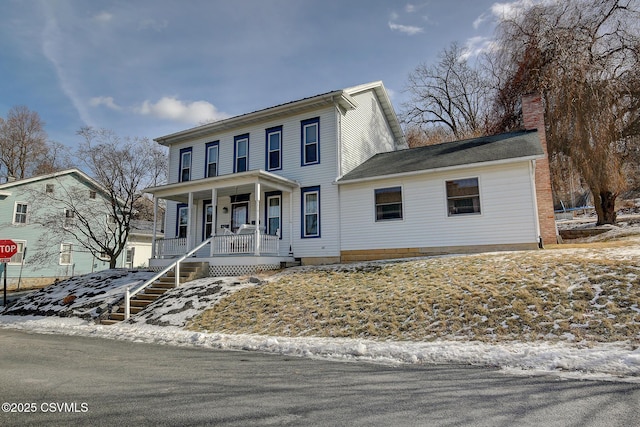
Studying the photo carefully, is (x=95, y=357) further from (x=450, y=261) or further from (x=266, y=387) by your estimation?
(x=450, y=261)

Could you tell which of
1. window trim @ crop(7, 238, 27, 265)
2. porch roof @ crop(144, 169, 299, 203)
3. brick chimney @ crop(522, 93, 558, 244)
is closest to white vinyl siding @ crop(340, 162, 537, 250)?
brick chimney @ crop(522, 93, 558, 244)

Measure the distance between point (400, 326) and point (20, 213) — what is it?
2646 centimetres

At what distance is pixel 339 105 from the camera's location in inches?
581

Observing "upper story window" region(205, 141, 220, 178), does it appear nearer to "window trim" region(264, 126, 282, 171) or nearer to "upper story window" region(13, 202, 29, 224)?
"window trim" region(264, 126, 282, 171)

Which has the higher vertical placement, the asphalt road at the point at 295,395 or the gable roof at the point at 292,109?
the gable roof at the point at 292,109

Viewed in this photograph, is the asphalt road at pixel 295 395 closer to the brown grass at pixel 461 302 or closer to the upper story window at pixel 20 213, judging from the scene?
the brown grass at pixel 461 302

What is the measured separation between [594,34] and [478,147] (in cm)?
858

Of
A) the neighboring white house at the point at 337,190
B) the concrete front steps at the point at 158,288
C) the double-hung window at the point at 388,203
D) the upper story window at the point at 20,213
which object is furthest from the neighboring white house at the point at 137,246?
the double-hung window at the point at 388,203

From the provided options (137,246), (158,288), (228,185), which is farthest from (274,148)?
(137,246)

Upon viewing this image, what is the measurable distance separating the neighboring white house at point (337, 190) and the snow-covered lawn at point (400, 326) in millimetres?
1462

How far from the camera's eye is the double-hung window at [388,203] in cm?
1351

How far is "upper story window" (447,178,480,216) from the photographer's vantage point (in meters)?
12.3

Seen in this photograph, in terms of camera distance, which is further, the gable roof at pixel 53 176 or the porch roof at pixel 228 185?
the gable roof at pixel 53 176

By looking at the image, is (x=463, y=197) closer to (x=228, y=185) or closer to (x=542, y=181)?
(x=542, y=181)
